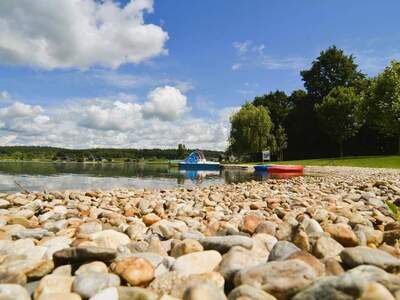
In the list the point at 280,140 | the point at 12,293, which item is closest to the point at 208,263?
the point at 12,293

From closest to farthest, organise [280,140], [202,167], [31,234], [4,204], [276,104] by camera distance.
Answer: [31,234] → [4,204] → [202,167] → [280,140] → [276,104]

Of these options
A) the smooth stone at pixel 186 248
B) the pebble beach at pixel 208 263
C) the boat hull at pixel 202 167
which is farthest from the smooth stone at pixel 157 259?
the boat hull at pixel 202 167

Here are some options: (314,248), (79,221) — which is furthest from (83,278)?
(79,221)

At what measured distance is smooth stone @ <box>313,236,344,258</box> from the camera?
128 inches

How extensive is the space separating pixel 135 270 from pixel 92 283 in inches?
14.4

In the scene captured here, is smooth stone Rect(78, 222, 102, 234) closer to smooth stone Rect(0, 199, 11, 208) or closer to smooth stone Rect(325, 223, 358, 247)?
smooth stone Rect(325, 223, 358, 247)

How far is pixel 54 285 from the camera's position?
Answer: 9.15 feet

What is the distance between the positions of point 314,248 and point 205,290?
1.39 m

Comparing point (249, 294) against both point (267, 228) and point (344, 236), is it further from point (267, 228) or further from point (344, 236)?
point (267, 228)

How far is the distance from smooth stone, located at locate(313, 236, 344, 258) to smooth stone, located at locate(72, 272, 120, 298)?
6.12ft

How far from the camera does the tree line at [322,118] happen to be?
1736 inches

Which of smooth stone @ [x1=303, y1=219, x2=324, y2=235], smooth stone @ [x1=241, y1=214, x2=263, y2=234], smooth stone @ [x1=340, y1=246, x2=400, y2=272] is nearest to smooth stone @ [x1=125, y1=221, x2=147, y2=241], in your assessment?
smooth stone @ [x1=241, y1=214, x2=263, y2=234]

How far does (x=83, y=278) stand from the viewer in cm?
278

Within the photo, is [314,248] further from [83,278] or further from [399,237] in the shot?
[83,278]
